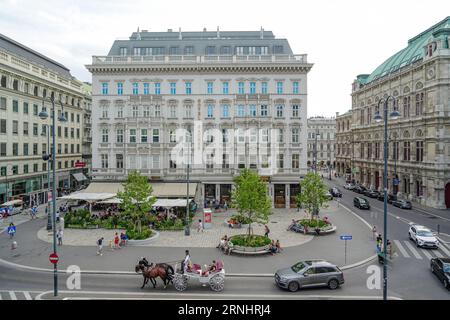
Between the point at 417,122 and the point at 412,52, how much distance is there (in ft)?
47.2

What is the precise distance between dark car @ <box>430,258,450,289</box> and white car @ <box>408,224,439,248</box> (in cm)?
667

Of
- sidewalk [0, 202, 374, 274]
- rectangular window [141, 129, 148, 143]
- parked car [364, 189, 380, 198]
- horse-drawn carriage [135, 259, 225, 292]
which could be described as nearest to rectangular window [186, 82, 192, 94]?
rectangular window [141, 129, 148, 143]

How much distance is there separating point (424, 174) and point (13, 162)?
60720 millimetres

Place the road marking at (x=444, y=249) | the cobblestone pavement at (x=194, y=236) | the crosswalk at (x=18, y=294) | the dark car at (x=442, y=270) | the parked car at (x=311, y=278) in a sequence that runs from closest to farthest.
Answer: the crosswalk at (x=18, y=294), the parked car at (x=311, y=278), the dark car at (x=442, y=270), the road marking at (x=444, y=249), the cobblestone pavement at (x=194, y=236)

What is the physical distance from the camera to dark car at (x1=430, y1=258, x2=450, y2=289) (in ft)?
59.7

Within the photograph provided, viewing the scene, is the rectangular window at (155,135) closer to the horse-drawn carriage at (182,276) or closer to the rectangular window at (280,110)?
the rectangular window at (280,110)

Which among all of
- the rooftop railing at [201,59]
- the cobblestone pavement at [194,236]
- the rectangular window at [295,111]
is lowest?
the cobblestone pavement at [194,236]

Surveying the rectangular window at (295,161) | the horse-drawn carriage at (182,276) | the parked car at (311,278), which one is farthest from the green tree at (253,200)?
the rectangular window at (295,161)

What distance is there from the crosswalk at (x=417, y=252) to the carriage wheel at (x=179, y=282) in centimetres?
1724

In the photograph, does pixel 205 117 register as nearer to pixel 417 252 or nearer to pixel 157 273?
pixel 157 273

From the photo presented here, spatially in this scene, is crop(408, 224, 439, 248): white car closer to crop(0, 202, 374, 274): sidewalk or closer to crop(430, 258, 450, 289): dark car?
crop(0, 202, 374, 274): sidewalk

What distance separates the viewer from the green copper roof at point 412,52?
5126 centimetres
